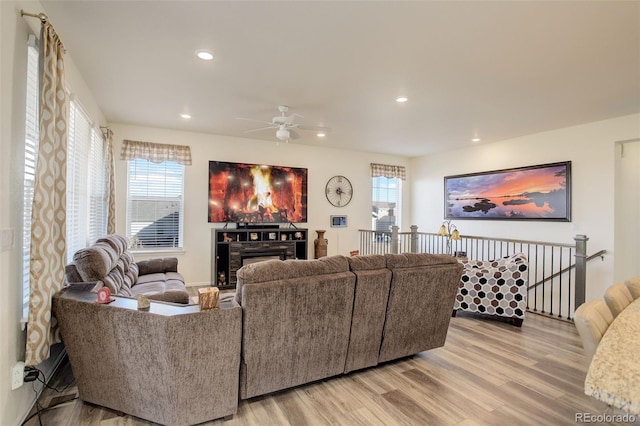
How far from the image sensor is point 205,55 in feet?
9.29

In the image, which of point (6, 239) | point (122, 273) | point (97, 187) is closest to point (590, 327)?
point (6, 239)

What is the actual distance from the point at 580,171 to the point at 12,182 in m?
6.40

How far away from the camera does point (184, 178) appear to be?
5.55 meters

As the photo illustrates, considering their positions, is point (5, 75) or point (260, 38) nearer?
point (5, 75)

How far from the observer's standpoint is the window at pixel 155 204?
17.3 ft

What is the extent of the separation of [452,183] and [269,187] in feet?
12.5

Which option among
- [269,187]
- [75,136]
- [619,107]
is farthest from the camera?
[269,187]

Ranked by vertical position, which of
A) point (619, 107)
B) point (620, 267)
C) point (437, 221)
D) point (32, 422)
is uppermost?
point (619, 107)

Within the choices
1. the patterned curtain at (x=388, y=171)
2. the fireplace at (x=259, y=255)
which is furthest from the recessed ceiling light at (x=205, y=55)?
the patterned curtain at (x=388, y=171)

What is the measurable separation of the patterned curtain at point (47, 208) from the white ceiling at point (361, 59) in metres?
0.57

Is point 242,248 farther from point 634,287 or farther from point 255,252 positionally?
point 634,287

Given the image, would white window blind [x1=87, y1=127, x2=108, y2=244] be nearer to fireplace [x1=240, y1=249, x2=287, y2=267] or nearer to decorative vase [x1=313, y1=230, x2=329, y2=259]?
fireplace [x1=240, y1=249, x2=287, y2=267]

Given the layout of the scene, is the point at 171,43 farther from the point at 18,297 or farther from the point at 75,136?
the point at 18,297

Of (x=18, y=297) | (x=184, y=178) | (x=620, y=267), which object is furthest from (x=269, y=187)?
(x=620, y=267)
